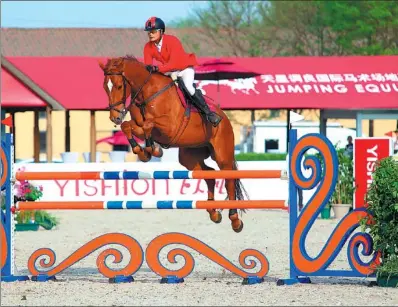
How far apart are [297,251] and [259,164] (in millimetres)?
12715

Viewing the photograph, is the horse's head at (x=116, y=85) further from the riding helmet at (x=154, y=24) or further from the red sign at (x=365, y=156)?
the red sign at (x=365, y=156)

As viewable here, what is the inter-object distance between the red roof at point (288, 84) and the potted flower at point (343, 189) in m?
5.33

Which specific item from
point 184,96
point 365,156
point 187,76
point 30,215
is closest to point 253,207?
point 184,96

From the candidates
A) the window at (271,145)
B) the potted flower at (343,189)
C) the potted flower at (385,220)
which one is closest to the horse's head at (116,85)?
the potted flower at (385,220)

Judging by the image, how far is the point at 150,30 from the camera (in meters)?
10.2

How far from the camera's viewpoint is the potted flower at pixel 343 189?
63.8ft

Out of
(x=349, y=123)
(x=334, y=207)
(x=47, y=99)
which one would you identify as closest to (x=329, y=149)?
(x=334, y=207)

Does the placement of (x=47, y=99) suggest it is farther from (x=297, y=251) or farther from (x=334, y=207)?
(x=297, y=251)

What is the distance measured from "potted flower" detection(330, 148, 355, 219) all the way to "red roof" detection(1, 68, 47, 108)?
788cm

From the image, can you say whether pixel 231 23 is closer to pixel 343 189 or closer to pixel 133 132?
pixel 343 189

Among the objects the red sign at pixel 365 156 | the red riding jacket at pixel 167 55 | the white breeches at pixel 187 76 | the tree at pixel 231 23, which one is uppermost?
the tree at pixel 231 23

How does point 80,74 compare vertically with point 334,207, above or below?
above

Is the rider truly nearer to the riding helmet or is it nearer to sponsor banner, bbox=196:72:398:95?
the riding helmet

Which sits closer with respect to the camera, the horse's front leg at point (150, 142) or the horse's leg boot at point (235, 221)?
the horse's front leg at point (150, 142)
